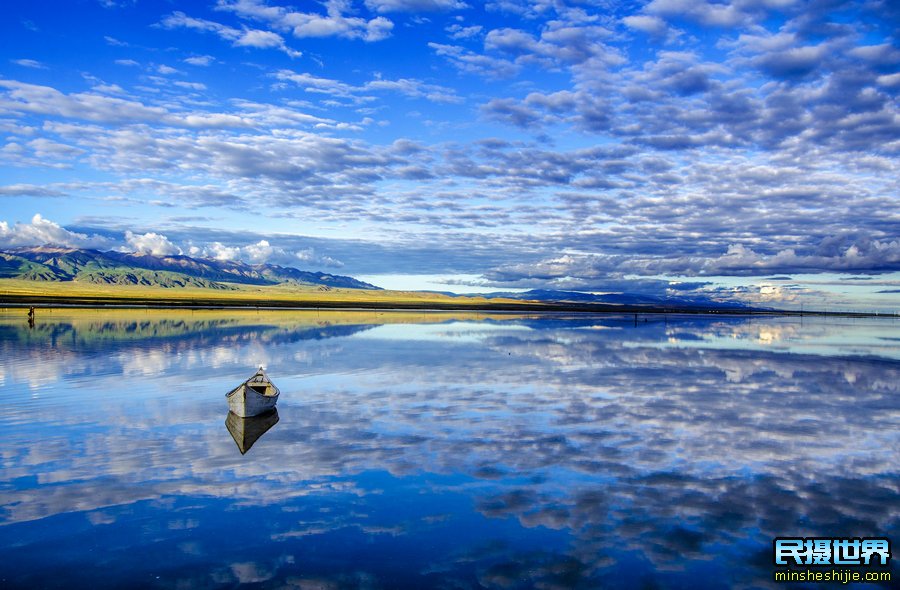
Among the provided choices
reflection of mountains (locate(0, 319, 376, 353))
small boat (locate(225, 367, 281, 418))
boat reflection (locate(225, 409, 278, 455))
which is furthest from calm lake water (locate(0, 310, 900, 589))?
reflection of mountains (locate(0, 319, 376, 353))

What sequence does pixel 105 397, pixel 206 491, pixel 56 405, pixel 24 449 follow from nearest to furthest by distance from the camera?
1. pixel 206 491
2. pixel 24 449
3. pixel 56 405
4. pixel 105 397

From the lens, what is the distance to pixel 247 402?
2081 cm

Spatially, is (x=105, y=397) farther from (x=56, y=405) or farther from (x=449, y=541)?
(x=449, y=541)

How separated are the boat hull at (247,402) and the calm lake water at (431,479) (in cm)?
81

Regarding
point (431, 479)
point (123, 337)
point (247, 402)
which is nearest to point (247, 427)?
point (247, 402)

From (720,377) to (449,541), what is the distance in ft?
88.7

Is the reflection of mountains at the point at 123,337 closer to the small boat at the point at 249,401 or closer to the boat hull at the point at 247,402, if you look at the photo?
the small boat at the point at 249,401

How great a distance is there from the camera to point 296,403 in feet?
80.0

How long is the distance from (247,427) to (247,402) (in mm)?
1132

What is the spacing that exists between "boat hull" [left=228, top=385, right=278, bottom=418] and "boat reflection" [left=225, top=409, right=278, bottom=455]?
0.19m

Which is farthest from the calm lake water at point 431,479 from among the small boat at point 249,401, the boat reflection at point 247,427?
the small boat at point 249,401

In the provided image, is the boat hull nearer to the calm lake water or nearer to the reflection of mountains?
the calm lake water

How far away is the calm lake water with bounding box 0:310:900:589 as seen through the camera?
1020 centimetres

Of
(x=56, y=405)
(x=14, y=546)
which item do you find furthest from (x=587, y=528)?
(x=56, y=405)
